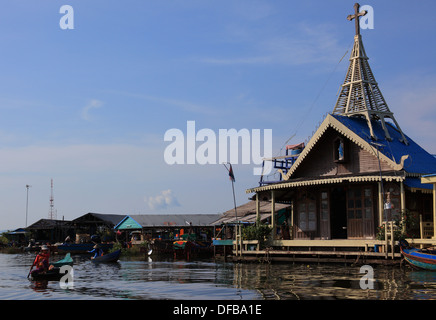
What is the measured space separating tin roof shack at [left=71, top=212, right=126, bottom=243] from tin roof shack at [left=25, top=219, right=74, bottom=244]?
1908mm

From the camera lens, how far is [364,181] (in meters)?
31.0

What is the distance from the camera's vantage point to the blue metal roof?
30848mm

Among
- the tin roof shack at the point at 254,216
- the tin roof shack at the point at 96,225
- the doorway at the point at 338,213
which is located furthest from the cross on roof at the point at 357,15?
the tin roof shack at the point at 96,225

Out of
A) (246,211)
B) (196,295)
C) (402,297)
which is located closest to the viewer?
(402,297)

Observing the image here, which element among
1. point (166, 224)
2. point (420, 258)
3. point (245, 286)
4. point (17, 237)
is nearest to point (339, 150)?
point (420, 258)

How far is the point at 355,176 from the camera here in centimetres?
2964

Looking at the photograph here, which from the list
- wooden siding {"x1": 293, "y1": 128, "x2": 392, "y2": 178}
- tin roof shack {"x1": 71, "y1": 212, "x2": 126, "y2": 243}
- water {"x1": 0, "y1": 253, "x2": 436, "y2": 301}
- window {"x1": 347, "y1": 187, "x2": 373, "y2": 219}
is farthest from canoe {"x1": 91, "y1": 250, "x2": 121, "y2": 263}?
tin roof shack {"x1": 71, "y1": 212, "x2": 126, "y2": 243}

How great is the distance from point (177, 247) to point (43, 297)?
30208 millimetres

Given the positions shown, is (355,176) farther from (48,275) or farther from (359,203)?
(48,275)

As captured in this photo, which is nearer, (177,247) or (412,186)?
(412,186)

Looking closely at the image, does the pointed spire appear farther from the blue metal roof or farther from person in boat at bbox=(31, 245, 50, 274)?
person in boat at bbox=(31, 245, 50, 274)

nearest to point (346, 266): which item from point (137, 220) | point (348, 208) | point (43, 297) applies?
point (348, 208)

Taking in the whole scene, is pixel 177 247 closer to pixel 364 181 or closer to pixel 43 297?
pixel 364 181

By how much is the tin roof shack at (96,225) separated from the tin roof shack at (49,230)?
191 cm
